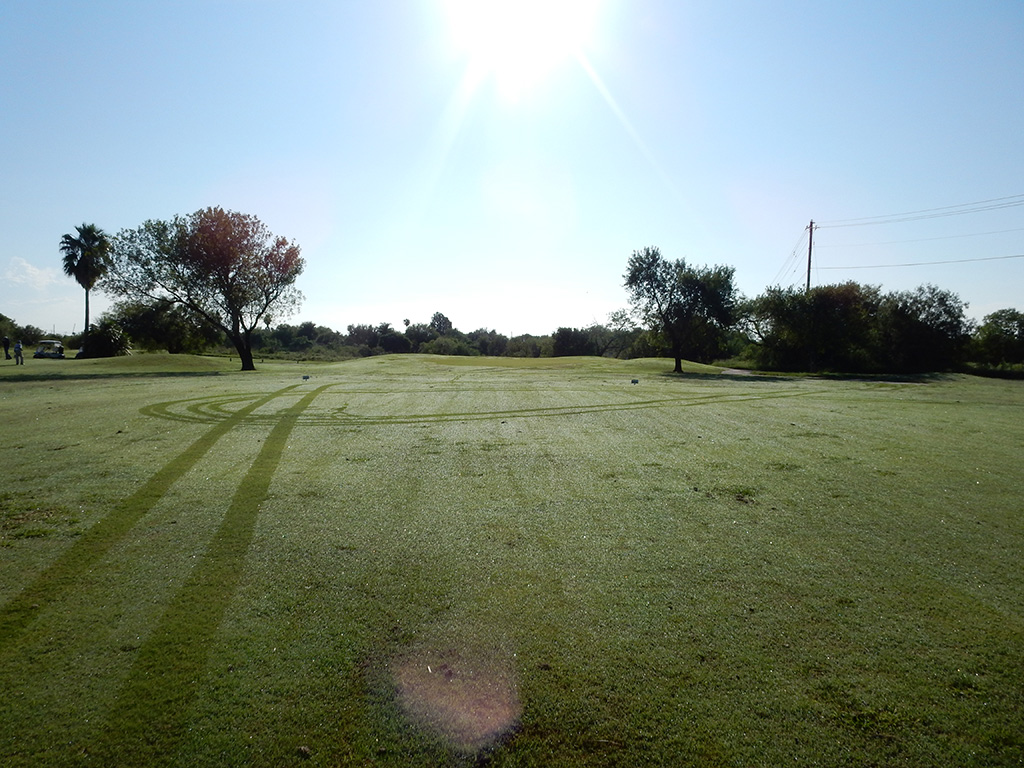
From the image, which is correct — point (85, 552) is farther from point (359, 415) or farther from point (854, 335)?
point (854, 335)

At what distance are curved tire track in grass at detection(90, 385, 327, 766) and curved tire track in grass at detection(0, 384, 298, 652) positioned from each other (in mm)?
810

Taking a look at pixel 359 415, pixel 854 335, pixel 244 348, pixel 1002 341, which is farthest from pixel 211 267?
Result: pixel 1002 341

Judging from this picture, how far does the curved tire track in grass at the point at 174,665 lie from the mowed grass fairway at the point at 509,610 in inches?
0.6

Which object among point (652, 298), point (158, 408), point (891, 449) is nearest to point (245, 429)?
point (158, 408)

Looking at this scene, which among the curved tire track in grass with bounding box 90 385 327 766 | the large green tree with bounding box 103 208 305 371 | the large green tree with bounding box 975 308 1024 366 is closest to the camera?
the curved tire track in grass with bounding box 90 385 327 766

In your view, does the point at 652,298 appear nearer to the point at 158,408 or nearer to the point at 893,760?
the point at 158,408

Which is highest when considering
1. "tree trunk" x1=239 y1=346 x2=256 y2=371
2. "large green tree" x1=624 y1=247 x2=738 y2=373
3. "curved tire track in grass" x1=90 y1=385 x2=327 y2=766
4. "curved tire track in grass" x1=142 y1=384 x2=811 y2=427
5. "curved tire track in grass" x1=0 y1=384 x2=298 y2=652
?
"large green tree" x1=624 y1=247 x2=738 y2=373

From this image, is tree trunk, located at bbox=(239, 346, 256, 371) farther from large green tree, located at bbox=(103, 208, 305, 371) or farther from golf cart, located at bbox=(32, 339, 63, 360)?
golf cart, located at bbox=(32, 339, 63, 360)

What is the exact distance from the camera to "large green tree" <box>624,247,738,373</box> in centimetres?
4078

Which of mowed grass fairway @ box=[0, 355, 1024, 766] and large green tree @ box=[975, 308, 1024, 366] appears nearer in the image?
mowed grass fairway @ box=[0, 355, 1024, 766]

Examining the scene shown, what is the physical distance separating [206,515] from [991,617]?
6.43 metres

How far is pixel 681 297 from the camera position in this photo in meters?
41.3

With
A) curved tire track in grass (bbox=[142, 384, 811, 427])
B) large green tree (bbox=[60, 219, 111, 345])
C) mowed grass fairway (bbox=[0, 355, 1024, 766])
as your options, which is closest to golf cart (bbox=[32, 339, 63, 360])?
large green tree (bbox=[60, 219, 111, 345])

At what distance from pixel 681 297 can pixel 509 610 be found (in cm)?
4074
